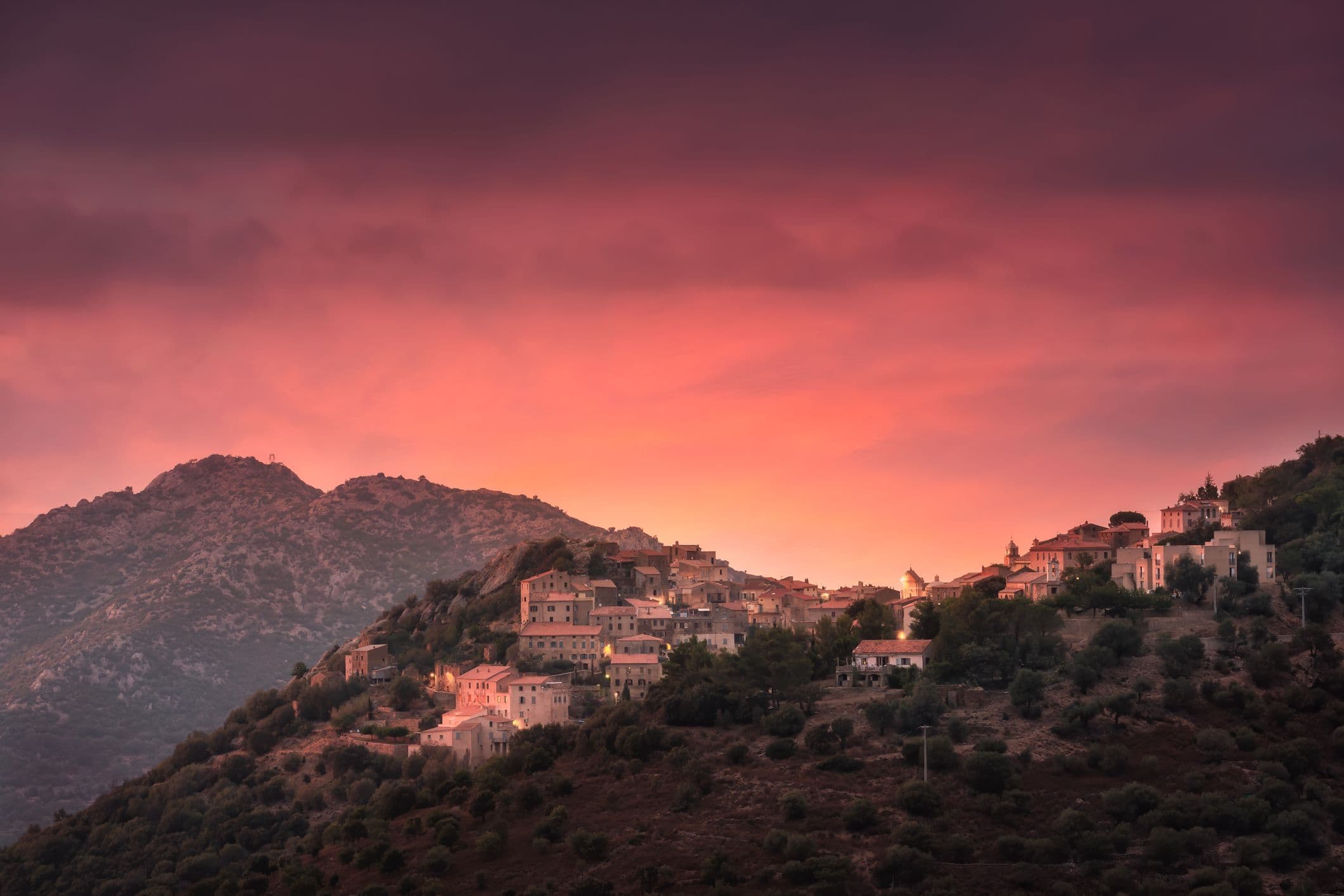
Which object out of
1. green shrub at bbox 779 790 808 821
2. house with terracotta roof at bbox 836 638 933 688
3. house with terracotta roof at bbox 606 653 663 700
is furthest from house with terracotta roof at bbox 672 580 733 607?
green shrub at bbox 779 790 808 821

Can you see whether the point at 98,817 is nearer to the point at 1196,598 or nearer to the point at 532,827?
the point at 532,827

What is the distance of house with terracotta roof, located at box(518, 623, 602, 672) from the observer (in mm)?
89062

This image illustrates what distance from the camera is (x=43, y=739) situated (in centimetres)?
15350

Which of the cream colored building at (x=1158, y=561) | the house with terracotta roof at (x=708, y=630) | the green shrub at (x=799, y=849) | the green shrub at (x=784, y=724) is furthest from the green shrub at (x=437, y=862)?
the cream colored building at (x=1158, y=561)

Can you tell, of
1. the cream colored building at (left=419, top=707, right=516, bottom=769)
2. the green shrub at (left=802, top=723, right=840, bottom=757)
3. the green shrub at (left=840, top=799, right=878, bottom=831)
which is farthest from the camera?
the cream colored building at (left=419, top=707, right=516, bottom=769)

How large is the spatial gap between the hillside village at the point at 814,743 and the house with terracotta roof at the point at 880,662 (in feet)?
0.55

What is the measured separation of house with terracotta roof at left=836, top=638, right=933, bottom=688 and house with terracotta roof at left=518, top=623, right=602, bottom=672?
48.9 ft

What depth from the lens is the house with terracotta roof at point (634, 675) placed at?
83.7 metres

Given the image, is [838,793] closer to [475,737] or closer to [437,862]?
[437,862]

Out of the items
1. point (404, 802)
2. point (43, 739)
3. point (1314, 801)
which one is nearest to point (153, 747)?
point (43, 739)

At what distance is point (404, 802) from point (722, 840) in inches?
739

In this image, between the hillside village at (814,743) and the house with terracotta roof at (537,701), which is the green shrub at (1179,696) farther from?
the house with terracotta roof at (537,701)

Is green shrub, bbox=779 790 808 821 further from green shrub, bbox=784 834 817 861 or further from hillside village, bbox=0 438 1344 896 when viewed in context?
green shrub, bbox=784 834 817 861

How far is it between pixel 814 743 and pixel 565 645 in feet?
73.7
